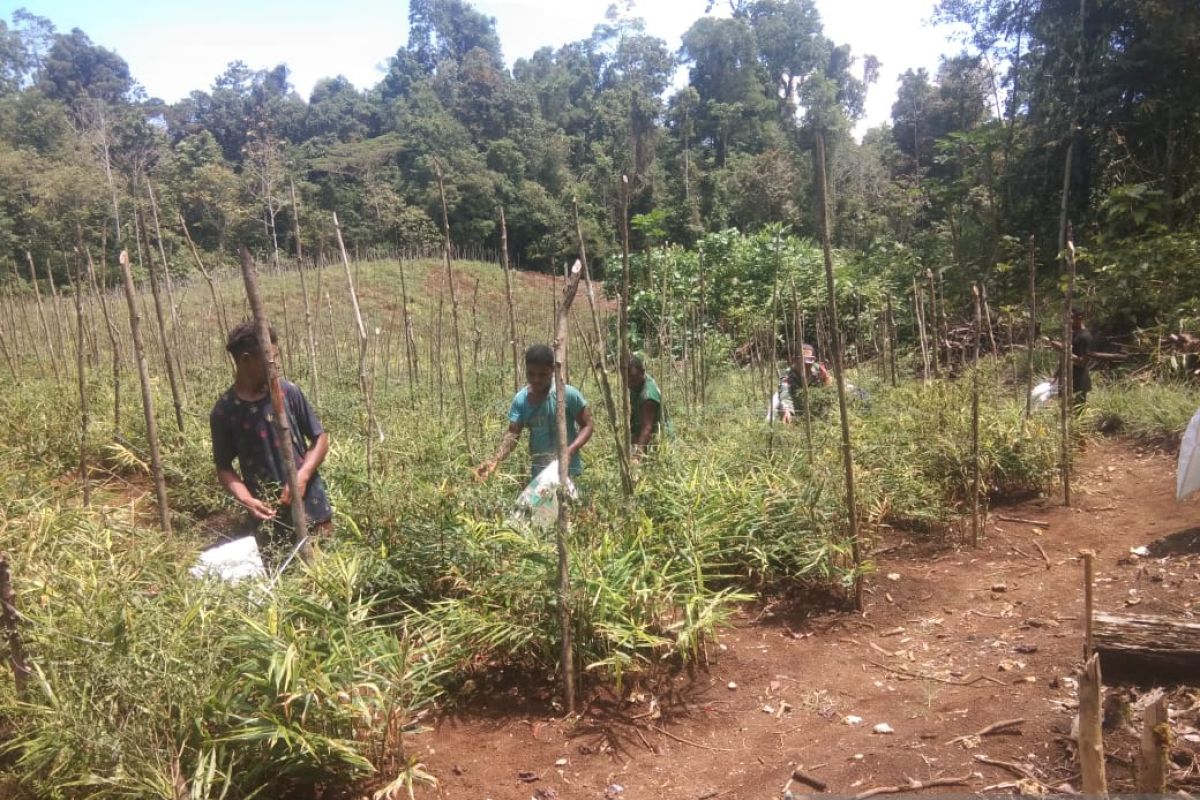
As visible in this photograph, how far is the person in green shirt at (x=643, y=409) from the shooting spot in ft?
12.5

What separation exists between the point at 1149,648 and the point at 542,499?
76.5 inches

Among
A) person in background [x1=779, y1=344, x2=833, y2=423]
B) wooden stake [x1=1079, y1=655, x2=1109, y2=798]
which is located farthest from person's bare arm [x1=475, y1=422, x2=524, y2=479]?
person in background [x1=779, y1=344, x2=833, y2=423]

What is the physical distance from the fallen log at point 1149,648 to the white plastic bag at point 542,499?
1.69 metres

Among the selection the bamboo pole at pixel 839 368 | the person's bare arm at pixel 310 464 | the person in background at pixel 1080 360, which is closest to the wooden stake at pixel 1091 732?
the bamboo pole at pixel 839 368

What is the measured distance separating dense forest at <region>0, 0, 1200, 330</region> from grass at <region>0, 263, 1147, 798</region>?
142 centimetres

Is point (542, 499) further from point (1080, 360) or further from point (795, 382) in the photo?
point (1080, 360)

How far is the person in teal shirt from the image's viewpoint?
10.8 feet

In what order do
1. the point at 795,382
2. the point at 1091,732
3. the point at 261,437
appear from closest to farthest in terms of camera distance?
1. the point at 1091,732
2. the point at 261,437
3. the point at 795,382

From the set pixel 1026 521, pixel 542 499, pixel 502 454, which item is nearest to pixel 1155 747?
pixel 542 499

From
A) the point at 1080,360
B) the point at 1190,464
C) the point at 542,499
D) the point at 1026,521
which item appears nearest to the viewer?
the point at 542,499

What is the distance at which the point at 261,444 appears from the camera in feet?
8.78

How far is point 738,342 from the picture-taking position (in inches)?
420

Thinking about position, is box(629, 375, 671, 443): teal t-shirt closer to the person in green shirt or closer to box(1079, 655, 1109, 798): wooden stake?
the person in green shirt

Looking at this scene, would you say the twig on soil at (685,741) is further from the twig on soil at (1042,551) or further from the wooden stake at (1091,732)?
the twig on soil at (1042,551)
